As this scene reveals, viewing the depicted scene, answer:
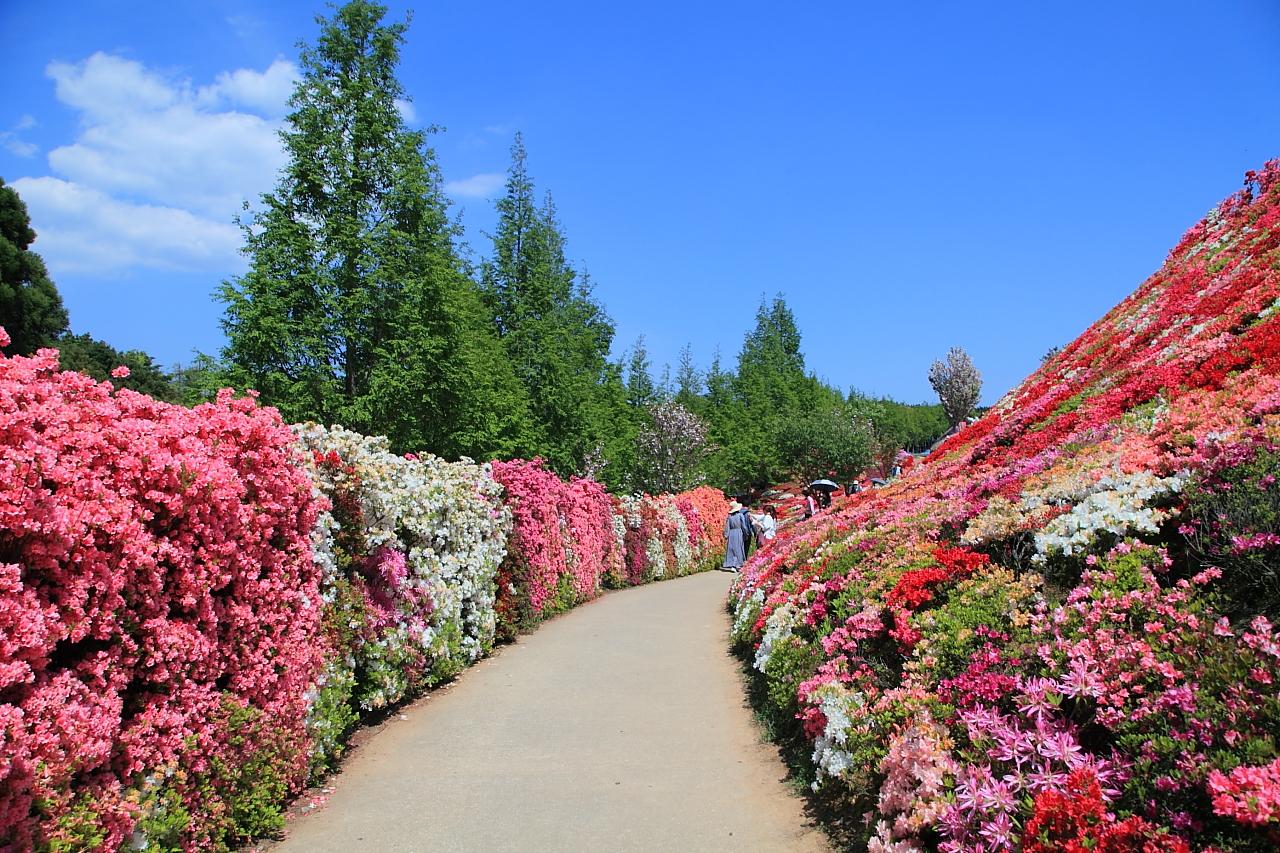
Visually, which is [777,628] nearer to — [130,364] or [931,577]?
[931,577]

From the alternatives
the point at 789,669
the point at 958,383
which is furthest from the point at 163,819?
the point at 958,383

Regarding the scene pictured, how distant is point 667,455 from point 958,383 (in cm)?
1266

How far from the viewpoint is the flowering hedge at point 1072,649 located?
108 inches

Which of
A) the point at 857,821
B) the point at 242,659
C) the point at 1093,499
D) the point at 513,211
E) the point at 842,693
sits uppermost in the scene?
the point at 513,211

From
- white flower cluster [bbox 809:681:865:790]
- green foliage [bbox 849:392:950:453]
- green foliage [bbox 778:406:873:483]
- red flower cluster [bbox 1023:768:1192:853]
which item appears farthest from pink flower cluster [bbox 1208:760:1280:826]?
green foliage [bbox 849:392:950:453]

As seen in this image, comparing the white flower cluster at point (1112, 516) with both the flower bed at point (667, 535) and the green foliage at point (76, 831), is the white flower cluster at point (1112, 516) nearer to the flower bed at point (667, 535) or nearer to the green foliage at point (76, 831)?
the green foliage at point (76, 831)

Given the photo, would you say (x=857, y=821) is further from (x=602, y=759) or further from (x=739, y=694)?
(x=739, y=694)

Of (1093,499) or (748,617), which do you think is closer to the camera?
(1093,499)

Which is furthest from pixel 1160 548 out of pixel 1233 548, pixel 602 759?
pixel 602 759

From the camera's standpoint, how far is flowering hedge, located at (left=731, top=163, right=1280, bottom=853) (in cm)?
275

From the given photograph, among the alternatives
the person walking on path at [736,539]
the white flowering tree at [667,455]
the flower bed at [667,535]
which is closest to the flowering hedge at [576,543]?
the flower bed at [667,535]

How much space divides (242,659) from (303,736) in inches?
30.8

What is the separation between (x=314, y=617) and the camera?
5270mm

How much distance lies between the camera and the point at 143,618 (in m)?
3.68
